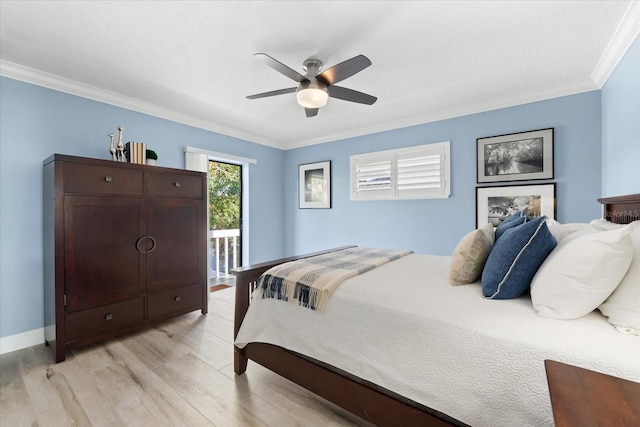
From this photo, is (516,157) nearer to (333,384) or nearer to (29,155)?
(333,384)

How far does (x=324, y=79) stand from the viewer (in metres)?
2.14

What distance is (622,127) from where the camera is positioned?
7.04 feet

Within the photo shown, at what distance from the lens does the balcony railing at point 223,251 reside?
4492 millimetres

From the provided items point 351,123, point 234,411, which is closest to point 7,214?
point 234,411

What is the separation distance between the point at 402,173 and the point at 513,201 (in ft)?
4.28

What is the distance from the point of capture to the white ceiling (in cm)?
174

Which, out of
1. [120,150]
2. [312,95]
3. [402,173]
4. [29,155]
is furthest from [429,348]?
[29,155]

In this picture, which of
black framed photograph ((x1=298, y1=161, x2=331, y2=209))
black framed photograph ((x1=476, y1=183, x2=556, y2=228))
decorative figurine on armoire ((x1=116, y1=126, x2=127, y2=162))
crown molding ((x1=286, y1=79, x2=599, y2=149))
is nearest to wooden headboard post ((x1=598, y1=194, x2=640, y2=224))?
black framed photograph ((x1=476, y1=183, x2=556, y2=228))

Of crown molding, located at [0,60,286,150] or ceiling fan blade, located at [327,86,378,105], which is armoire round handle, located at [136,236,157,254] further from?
ceiling fan blade, located at [327,86,378,105]

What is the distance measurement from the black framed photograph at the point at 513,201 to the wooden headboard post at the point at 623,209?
80cm

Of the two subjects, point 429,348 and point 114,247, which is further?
point 114,247

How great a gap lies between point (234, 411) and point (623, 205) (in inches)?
109

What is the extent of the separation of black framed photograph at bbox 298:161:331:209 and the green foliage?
3.52ft

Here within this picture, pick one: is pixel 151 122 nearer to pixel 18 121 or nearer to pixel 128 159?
pixel 128 159
